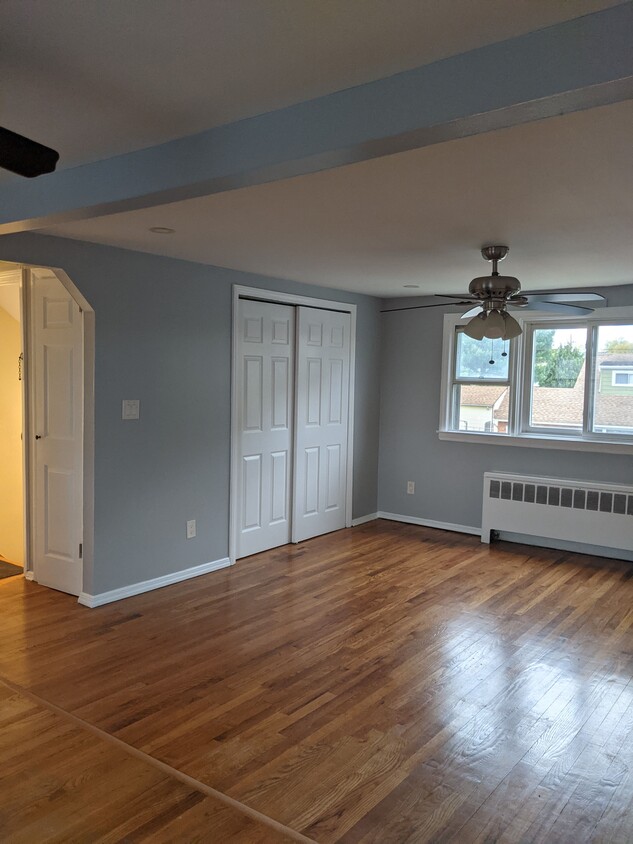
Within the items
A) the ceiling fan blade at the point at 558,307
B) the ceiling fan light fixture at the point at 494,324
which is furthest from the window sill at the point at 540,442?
the ceiling fan light fixture at the point at 494,324

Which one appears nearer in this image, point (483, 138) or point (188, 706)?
point (483, 138)

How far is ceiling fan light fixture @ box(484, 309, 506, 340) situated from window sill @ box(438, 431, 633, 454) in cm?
216

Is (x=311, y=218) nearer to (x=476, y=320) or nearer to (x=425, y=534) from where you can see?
(x=476, y=320)

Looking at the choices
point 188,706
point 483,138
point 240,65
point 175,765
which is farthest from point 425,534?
point 240,65

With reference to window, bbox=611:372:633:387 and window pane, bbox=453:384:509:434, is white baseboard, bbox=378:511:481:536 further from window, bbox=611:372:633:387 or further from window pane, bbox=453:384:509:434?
window, bbox=611:372:633:387

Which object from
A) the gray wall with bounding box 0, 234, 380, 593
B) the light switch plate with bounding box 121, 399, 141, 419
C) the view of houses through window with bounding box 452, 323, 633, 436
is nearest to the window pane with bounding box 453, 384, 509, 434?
the view of houses through window with bounding box 452, 323, 633, 436

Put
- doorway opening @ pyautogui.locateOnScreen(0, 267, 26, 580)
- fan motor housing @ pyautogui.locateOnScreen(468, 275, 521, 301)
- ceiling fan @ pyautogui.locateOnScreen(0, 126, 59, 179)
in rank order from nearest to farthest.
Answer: ceiling fan @ pyautogui.locateOnScreen(0, 126, 59, 179) < fan motor housing @ pyautogui.locateOnScreen(468, 275, 521, 301) < doorway opening @ pyautogui.locateOnScreen(0, 267, 26, 580)

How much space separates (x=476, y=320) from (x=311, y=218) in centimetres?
118

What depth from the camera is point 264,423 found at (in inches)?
209

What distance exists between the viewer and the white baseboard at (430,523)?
6.17 metres

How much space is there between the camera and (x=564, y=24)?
56.4 inches

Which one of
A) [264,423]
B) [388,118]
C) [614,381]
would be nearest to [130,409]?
[264,423]

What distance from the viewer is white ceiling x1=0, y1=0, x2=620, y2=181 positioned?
4.73 feet

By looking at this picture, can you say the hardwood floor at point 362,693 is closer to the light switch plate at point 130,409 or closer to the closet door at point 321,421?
the closet door at point 321,421
